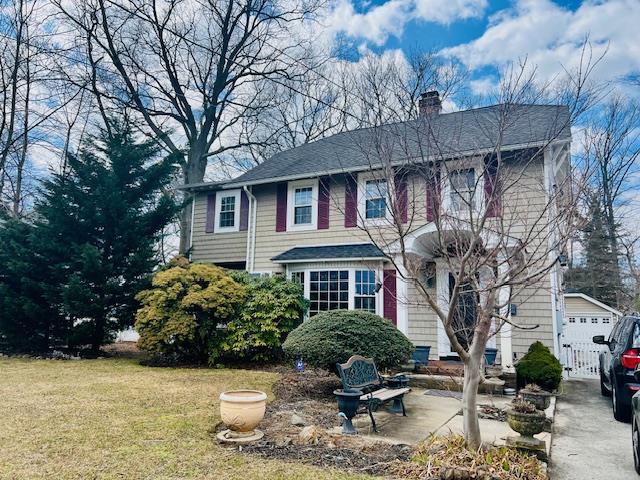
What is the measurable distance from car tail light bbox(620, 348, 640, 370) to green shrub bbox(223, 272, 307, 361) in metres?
6.89

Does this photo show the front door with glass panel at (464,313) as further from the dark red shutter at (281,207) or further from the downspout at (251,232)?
the downspout at (251,232)

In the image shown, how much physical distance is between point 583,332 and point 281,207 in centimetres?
1241

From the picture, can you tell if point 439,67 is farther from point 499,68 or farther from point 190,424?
point 190,424

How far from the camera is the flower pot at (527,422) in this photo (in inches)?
177

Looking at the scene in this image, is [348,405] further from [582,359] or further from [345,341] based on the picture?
[582,359]

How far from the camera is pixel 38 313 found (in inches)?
483

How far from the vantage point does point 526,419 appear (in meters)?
4.52

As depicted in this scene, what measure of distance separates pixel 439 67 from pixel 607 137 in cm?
340

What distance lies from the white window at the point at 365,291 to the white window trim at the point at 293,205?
7.24 feet

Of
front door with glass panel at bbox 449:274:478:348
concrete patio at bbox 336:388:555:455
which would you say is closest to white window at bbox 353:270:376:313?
front door with glass panel at bbox 449:274:478:348

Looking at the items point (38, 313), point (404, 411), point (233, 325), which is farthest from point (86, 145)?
point (404, 411)

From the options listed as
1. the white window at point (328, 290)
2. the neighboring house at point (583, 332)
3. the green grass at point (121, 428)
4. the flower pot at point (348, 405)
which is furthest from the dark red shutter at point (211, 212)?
the neighboring house at point (583, 332)

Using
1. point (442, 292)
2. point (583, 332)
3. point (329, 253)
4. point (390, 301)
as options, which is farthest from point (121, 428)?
point (583, 332)

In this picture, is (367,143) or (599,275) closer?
(367,143)
